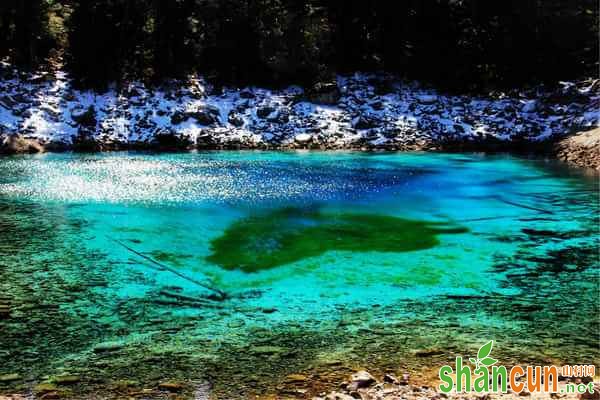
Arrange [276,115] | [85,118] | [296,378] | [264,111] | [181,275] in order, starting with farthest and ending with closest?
1. [264,111]
2. [276,115]
3. [85,118]
4. [181,275]
5. [296,378]

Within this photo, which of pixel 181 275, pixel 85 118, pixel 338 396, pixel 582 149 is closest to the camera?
pixel 338 396

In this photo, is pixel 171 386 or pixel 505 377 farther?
pixel 505 377

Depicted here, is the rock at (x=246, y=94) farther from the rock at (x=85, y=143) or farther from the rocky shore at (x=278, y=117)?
the rock at (x=85, y=143)

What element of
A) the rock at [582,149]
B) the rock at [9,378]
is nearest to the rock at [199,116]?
the rock at [582,149]

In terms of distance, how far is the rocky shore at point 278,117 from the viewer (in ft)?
96.7

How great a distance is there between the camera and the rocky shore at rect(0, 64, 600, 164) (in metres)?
29.5

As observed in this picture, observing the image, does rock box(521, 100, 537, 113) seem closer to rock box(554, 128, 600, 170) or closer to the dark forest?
the dark forest

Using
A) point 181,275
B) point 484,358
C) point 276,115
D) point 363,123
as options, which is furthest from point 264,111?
point 484,358

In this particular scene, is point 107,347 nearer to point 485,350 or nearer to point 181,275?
point 181,275

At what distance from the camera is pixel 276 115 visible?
32438 millimetres

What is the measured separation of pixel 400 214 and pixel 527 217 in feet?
9.95

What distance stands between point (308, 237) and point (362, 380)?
662 cm

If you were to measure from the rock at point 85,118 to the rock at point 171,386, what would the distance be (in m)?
26.6

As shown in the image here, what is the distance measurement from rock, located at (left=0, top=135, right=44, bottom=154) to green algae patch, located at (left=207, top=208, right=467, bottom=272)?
1754cm
